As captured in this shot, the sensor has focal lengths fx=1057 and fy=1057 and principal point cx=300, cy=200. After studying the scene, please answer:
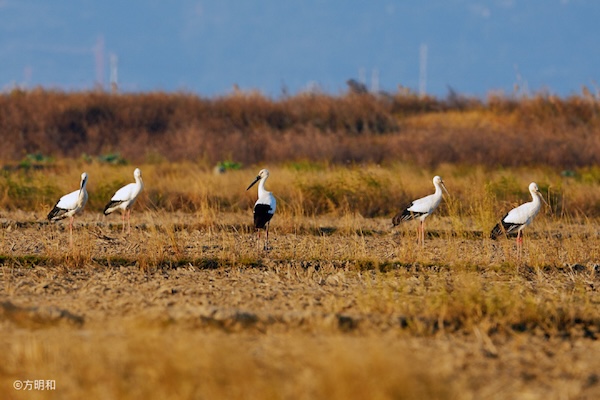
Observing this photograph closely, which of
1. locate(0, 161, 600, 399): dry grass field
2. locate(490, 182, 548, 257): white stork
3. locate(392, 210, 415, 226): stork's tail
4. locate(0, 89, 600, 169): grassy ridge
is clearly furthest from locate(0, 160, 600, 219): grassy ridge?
locate(0, 89, 600, 169): grassy ridge

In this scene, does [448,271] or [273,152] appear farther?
[273,152]

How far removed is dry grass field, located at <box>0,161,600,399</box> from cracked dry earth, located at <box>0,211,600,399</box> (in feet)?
0.05

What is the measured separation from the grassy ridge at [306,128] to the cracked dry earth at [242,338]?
14.2m

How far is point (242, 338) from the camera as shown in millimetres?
7504

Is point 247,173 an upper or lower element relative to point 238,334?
upper

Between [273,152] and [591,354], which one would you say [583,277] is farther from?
[273,152]

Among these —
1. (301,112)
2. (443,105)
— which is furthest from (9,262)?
(443,105)

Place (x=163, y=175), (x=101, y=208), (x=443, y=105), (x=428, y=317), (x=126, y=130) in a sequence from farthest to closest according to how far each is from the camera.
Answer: (x=443, y=105) → (x=126, y=130) → (x=163, y=175) → (x=101, y=208) → (x=428, y=317)

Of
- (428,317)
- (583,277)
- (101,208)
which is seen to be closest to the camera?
(428,317)

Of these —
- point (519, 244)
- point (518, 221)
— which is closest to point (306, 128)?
point (518, 221)

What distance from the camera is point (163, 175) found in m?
21.7

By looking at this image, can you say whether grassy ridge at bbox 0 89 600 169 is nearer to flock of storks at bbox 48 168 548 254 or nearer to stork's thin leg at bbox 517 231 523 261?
flock of storks at bbox 48 168 548 254

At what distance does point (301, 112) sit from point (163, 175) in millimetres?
11681

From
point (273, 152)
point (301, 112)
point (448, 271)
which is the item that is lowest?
point (448, 271)
